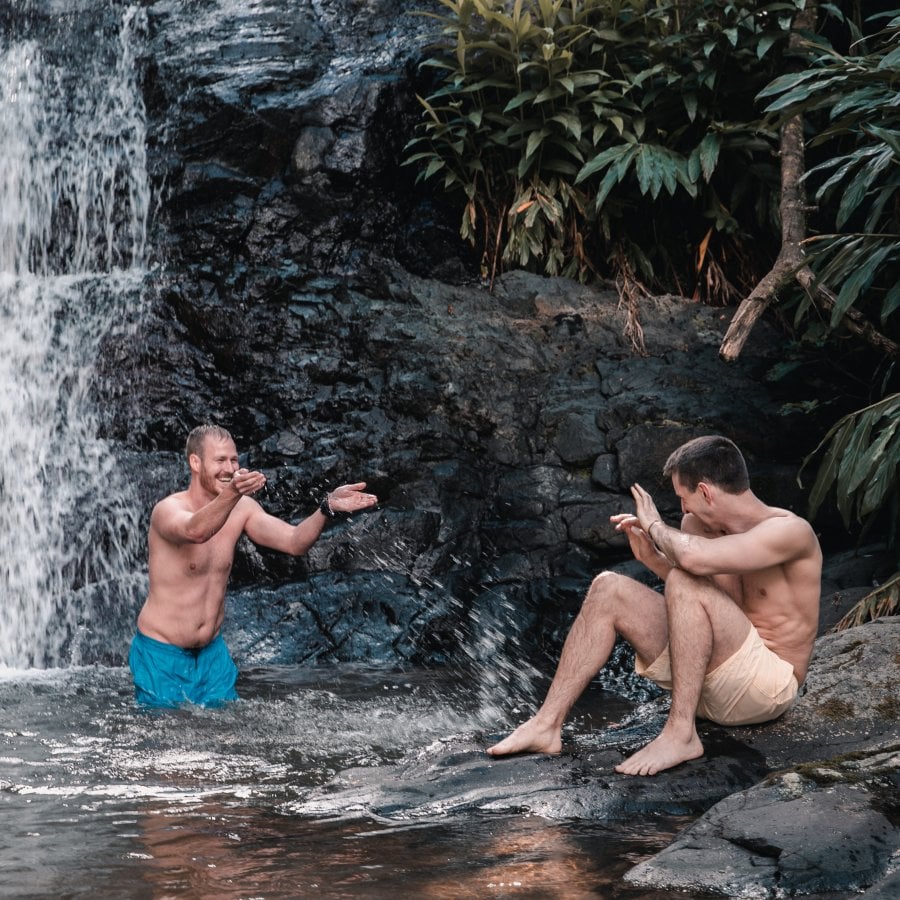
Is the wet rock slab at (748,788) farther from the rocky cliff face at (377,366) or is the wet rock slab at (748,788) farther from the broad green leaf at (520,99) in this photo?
the broad green leaf at (520,99)

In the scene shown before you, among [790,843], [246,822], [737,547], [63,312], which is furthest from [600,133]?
[790,843]

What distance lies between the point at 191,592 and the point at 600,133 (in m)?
5.27

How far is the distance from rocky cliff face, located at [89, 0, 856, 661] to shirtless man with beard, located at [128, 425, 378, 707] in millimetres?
1464

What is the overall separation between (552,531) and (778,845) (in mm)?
4812

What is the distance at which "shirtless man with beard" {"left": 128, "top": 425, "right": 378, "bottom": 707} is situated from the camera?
5594mm

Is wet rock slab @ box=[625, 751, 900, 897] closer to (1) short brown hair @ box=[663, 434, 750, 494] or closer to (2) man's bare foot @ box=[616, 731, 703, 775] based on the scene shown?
(2) man's bare foot @ box=[616, 731, 703, 775]

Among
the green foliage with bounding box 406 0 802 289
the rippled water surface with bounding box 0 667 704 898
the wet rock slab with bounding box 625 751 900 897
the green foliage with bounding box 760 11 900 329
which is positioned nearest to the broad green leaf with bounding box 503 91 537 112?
the green foliage with bounding box 406 0 802 289

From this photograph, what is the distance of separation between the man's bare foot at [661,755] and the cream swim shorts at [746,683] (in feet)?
0.77

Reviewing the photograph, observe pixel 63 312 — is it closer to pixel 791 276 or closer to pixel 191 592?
pixel 191 592

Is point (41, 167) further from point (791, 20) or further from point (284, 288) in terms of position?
point (791, 20)

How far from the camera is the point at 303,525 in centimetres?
564

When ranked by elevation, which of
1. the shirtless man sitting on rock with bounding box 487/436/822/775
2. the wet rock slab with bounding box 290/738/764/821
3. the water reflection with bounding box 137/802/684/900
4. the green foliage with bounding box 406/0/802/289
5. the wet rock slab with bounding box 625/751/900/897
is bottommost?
the wet rock slab with bounding box 290/738/764/821

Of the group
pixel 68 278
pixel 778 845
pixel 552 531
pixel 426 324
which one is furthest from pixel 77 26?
pixel 778 845

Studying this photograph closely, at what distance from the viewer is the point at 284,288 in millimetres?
9031
